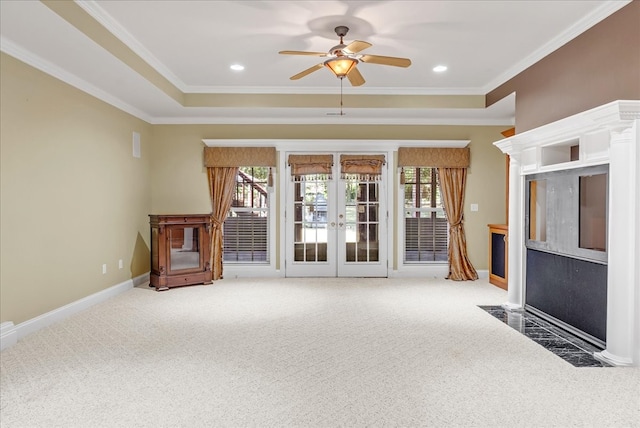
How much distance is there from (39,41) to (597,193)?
4.97m

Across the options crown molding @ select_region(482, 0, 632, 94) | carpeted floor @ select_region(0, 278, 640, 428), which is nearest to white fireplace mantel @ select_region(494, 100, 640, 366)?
carpeted floor @ select_region(0, 278, 640, 428)

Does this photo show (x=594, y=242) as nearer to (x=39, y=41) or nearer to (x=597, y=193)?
(x=597, y=193)

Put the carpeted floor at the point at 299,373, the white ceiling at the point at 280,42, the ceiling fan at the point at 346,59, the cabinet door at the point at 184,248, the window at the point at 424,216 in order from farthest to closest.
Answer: the window at the point at 424,216 → the cabinet door at the point at 184,248 → the ceiling fan at the point at 346,59 → the white ceiling at the point at 280,42 → the carpeted floor at the point at 299,373

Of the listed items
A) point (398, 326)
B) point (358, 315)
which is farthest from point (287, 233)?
point (398, 326)

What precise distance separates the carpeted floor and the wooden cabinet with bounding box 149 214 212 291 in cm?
111

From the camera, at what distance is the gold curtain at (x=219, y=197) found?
6414mm

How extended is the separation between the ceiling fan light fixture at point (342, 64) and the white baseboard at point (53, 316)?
3.63 m

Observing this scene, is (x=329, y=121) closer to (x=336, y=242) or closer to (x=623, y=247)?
(x=336, y=242)

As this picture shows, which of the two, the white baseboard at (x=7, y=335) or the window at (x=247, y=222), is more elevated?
the window at (x=247, y=222)

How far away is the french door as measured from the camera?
21.5 feet

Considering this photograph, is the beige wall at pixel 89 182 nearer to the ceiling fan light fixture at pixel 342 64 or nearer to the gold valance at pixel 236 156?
the gold valance at pixel 236 156

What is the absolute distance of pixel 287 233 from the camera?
6.54 meters

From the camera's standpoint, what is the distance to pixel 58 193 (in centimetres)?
417

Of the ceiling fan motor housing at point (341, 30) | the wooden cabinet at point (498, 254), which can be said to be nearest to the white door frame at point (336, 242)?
the wooden cabinet at point (498, 254)
